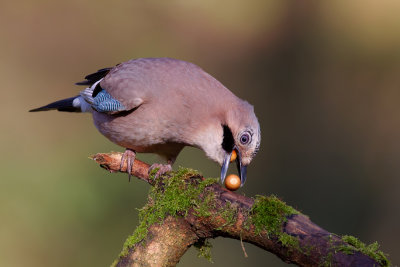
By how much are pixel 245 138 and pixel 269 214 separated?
2.99 ft

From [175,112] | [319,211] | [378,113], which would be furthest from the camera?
[378,113]

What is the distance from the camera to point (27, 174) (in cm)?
655

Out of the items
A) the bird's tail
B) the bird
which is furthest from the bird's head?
the bird's tail

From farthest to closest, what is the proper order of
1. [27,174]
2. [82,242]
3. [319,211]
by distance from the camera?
[319,211] < [27,174] < [82,242]

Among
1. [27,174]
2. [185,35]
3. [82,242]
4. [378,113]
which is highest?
[185,35]

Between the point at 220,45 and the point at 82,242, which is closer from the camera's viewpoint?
the point at 82,242

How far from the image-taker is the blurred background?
6.18m

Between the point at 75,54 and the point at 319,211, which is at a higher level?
the point at 75,54

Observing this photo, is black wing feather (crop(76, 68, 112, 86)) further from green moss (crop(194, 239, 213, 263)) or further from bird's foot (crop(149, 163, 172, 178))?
green moss (crop(194, 239, 213, 263))

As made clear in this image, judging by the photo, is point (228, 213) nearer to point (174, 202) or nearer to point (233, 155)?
point (174, 202)

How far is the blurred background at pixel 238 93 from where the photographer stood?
6184mm

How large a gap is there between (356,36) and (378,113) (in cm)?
130

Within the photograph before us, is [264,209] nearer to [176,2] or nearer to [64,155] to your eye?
[64,155]

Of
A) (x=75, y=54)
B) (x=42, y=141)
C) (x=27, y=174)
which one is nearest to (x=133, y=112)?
(x=27, y=174)
